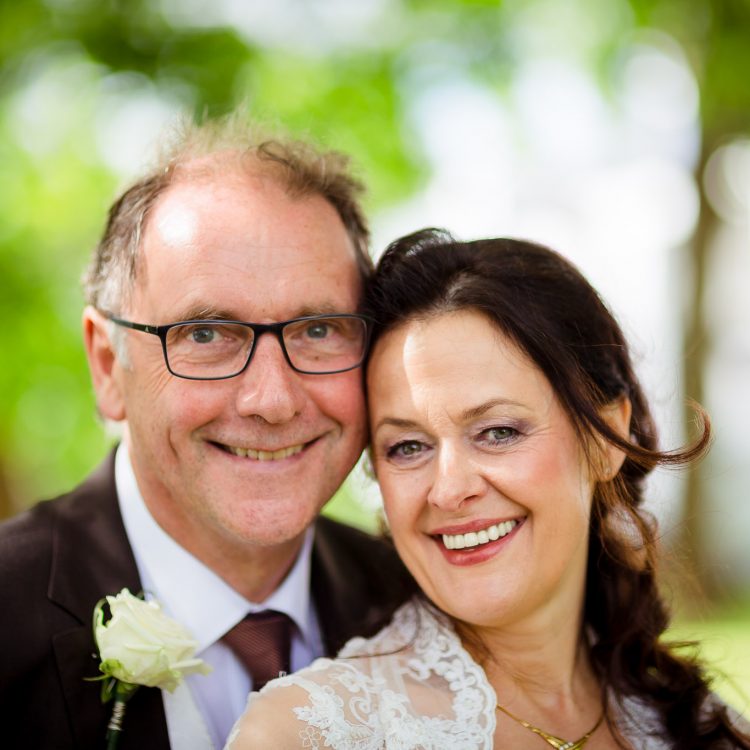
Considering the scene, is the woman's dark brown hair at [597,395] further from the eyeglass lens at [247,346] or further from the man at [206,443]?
the man at [206,443]

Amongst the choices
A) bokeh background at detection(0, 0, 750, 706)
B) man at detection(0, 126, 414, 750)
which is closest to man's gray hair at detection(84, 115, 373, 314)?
man at detection(0, 126, 414, 750)

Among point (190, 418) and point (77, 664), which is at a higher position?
point (190, 418)

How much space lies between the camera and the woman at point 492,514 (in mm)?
2717

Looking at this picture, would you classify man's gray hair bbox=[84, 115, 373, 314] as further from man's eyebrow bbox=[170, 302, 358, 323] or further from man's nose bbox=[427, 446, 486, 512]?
man's nose bbox=[427, 446, 486, 512]

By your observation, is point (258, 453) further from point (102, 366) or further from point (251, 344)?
point (102, 366)

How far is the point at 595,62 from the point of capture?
10.1m

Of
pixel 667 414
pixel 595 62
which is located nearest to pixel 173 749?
pixel 667 414

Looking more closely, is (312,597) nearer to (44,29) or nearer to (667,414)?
(667,414)

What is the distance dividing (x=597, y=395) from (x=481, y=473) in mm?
529

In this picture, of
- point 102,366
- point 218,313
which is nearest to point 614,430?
point 218,313

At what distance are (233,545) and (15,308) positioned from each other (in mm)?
7925

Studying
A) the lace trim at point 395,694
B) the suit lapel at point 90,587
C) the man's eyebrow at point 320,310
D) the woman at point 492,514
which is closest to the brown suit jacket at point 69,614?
the suit lapel at point 90,587

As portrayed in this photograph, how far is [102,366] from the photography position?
3596 millimetres

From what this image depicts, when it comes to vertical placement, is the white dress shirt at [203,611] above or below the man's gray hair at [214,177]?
below
